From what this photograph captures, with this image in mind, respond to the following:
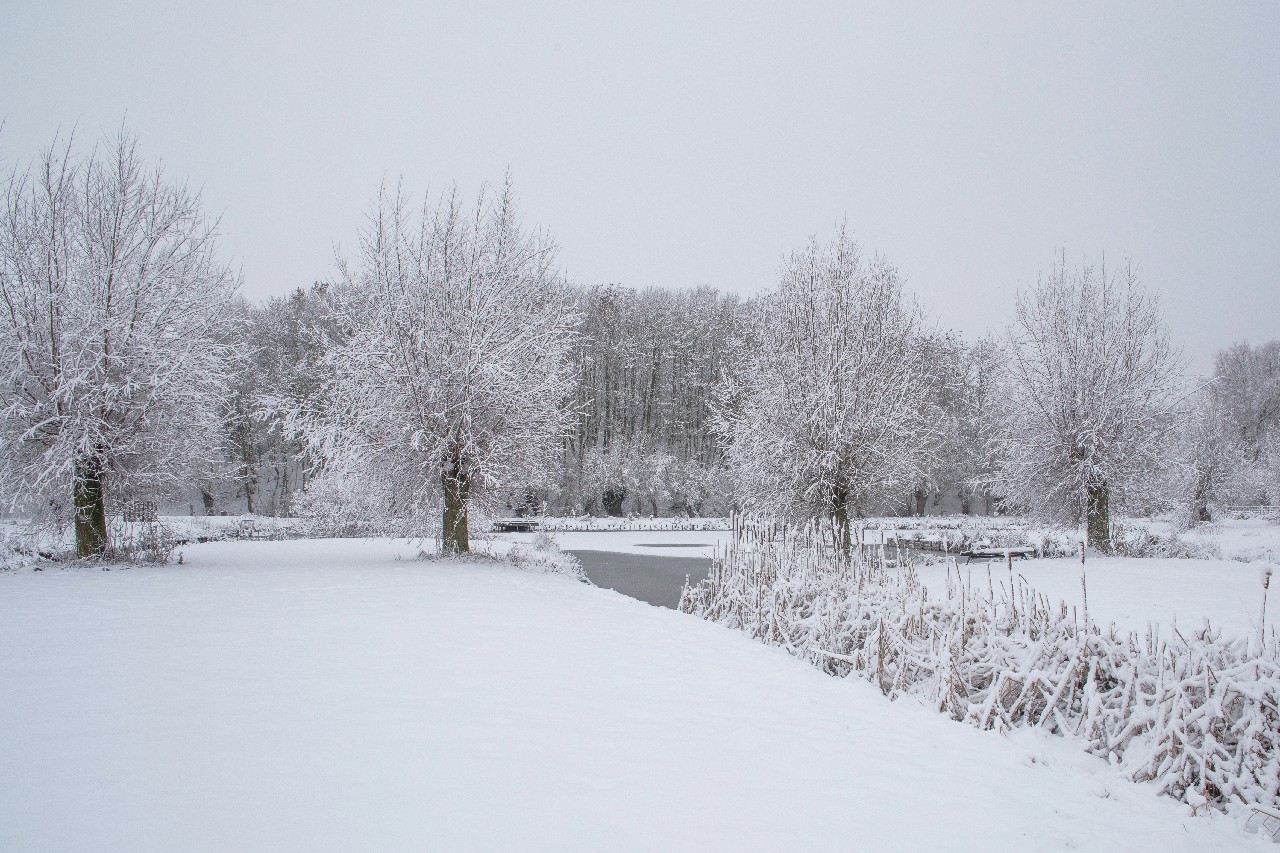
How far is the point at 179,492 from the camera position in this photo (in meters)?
13.9

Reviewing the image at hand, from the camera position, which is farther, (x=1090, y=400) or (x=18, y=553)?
(x=1090, y=400)

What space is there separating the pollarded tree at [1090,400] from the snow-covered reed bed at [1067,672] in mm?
Answer: 11173

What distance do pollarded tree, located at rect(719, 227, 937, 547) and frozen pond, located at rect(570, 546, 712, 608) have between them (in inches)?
111

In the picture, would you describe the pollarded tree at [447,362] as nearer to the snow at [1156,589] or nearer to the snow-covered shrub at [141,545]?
the snow-covered shrub at [141,545]

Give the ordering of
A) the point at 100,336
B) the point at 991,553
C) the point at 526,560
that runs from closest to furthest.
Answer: the point at 100,336
the point at 526,560
the point at 991,553

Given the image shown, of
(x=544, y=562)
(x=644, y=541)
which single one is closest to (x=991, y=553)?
(x=644, y=541)

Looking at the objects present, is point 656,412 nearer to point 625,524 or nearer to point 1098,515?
point 625,524

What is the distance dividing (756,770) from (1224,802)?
9.68 ft

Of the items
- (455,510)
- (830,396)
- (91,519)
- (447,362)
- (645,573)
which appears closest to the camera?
(91,519)

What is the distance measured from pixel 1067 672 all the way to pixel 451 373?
35.1 feet

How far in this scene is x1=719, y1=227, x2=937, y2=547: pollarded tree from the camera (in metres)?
15.5

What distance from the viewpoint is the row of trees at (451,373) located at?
12.0 meters

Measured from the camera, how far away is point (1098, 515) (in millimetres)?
17500

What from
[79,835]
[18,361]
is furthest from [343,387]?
[79,835]
